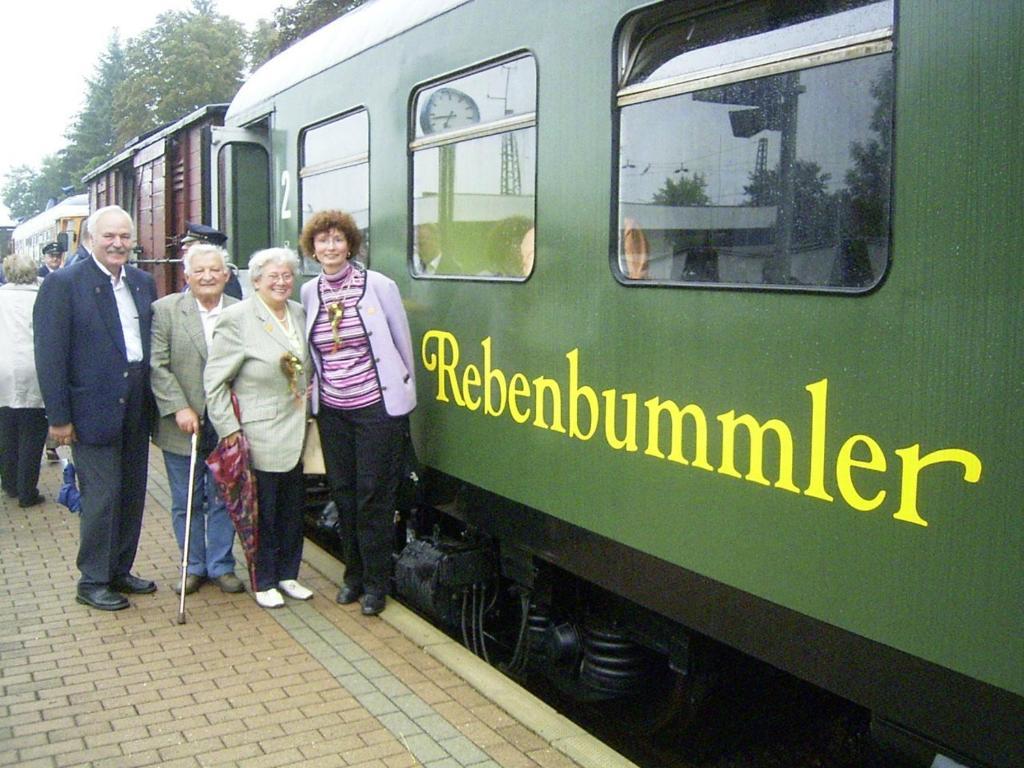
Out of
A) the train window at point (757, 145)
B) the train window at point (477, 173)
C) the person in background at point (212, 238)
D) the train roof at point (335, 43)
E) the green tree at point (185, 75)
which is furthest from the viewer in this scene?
the green tree at point (185, 75)

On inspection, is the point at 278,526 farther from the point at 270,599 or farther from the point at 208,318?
the point at 208,318

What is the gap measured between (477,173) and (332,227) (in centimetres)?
78

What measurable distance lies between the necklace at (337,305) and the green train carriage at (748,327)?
1.30ft

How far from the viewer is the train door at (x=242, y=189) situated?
304 inches

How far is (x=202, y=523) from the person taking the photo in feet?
19.0

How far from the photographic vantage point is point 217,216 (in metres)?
8.51

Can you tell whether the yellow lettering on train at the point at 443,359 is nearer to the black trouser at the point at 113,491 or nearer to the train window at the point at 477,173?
the train window at the point at 477,173

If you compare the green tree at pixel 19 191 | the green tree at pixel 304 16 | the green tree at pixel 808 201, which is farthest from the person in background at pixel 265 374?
the green tree at pixel 19 191

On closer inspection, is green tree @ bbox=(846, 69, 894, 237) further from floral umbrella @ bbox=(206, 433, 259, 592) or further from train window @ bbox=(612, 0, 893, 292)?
floral umbrella @ bbox=(206, 433, 259, 592)

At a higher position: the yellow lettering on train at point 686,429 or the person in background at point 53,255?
the person in background at point 53,255

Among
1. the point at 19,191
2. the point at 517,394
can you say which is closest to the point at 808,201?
the point at 517,394

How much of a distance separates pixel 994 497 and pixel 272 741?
252cm

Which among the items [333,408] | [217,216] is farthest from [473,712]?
[217,216]

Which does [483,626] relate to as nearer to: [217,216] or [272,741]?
[272,741]
